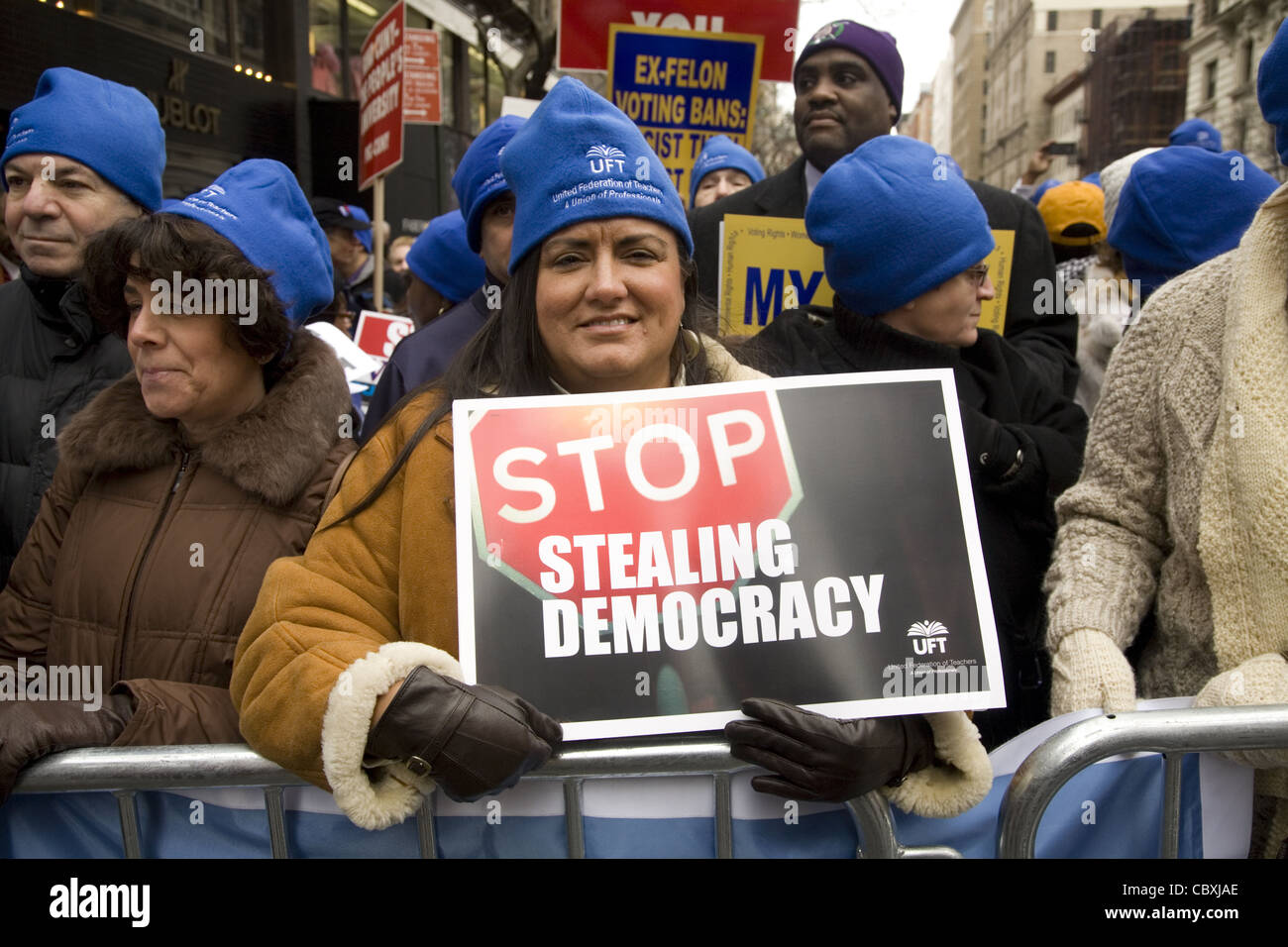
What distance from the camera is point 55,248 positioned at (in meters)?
3.09

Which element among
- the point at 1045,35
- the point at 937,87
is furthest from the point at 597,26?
the point at 937,87

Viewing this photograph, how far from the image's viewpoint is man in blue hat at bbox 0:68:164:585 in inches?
115

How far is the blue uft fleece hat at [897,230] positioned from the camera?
2748 millimetres

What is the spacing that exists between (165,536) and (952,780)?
1.64 metres

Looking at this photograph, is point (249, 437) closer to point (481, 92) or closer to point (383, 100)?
point (383, 100)

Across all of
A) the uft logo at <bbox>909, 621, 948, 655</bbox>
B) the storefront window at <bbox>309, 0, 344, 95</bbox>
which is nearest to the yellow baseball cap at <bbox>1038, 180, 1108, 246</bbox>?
the uft logo at <bbox>909, 621, 948, 655</bbox>

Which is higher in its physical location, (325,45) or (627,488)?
(325,45)

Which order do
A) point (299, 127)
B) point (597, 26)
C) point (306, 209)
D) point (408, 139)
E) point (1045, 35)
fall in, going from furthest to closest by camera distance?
point (1045, 35) < point (408, 139) < point (299, 127) < point (597, 26) < point (306, 209)

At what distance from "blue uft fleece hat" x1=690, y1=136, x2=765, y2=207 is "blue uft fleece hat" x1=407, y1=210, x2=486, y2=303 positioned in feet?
6.33

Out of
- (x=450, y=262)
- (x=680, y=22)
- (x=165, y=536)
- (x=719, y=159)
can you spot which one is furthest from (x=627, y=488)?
(x=680, y=22)

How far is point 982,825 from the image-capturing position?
1880 millimetres

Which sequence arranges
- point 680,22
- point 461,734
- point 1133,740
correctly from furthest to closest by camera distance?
point 680,22
point 1133,740
point 461,734
